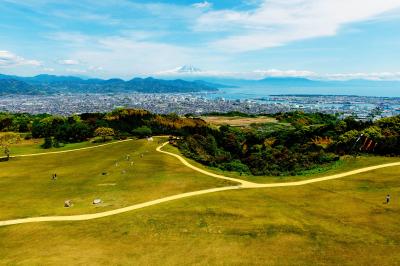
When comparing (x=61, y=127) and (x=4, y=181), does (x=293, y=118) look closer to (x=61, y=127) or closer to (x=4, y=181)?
(x=61, y=127)

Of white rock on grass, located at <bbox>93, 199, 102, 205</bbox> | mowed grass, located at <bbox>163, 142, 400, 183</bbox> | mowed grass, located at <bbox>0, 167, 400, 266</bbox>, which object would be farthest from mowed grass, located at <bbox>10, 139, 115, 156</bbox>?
mowed grass, located at <bbox>0, 167, 400, 266</bbox>

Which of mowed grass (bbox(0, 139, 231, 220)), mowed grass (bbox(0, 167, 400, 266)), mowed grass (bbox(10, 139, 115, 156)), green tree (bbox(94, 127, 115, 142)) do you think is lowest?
mowed grass (bbox(10, 139, 115, 156))

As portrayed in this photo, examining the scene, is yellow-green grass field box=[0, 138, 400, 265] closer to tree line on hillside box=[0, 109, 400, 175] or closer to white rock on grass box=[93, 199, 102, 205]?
white rock on grass box=[93, 199, 102, 205]

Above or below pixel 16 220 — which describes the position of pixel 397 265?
above

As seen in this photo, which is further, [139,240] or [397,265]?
[139,240]

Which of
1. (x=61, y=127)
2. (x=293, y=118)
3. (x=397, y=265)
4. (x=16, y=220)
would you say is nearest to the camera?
(x=397, y=265)

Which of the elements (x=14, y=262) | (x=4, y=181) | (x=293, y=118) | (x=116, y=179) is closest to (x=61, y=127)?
(x=4, y=181)

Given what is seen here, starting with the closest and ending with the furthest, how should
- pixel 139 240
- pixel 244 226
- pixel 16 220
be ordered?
pixel 139 240 < pixel 244 226 < pixel 16 220
